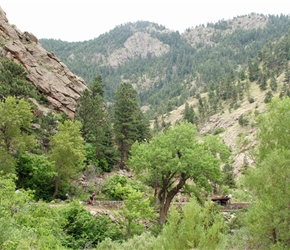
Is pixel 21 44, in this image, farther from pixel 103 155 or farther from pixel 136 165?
pixel 136 165

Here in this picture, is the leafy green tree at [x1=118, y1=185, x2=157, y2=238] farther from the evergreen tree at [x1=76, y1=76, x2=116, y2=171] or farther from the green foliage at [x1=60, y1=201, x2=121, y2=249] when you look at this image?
the evergreen tree at [x1=76, y1=76, x2=116, y2=171]

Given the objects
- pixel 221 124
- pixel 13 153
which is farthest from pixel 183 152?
pixel 221 124

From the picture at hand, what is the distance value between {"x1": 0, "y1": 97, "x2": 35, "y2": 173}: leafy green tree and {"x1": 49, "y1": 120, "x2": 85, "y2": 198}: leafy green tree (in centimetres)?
257

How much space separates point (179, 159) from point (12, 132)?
53.2ft

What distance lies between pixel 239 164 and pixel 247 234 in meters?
52.9

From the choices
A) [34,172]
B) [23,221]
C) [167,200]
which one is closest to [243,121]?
[167,200]

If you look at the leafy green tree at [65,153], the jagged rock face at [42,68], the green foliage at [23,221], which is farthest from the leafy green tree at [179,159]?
the jagged rock face at [42,68]

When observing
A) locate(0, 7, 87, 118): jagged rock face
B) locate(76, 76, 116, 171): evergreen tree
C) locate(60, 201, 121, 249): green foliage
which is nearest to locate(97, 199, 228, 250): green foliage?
locate(60, 201, 121, 249): green foliage

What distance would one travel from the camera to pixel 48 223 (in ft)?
59.5

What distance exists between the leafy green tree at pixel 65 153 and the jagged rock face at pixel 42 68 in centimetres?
1798

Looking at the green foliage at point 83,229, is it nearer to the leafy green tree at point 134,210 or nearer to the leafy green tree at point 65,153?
the leafy green tree at point 134,210

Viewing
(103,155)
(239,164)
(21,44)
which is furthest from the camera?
(239,164)

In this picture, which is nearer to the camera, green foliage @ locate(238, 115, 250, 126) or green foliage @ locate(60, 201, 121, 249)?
green foliage @ locate(60, 201, 121, 249)

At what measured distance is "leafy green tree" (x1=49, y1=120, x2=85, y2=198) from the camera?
31031mm
